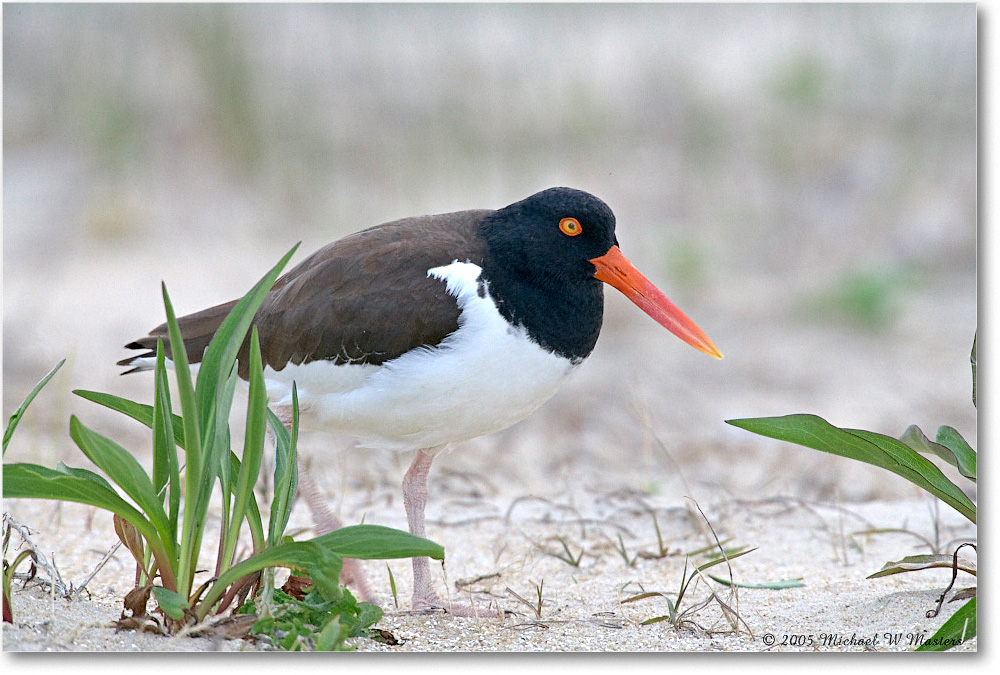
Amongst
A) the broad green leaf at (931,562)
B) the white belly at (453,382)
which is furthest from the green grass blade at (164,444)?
the broad green leaf at (931,562)

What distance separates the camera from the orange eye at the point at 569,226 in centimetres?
297

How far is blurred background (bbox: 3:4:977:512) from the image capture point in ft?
17.1

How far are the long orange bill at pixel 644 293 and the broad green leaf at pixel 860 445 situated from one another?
52cm

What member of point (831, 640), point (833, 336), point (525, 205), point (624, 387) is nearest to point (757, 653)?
point (831, 640)

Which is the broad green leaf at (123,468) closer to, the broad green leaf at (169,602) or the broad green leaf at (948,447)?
the broad green leaf at (169,602)

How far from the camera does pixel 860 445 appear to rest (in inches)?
99.5

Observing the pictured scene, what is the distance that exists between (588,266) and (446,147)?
422 cm

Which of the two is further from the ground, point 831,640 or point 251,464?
point 251,464

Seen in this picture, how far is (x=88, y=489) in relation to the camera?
7.53 ft

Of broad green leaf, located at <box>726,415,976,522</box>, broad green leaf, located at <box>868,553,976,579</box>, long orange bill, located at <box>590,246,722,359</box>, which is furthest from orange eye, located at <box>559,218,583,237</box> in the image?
broad green leaf, located at <box>868,553,976,579</box>

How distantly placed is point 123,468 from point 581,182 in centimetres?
556

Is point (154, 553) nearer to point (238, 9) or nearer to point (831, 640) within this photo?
point (831, 640)

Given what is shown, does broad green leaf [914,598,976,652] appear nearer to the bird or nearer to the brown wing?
the bird

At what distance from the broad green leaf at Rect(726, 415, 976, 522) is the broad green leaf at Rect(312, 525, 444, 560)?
0.82m
